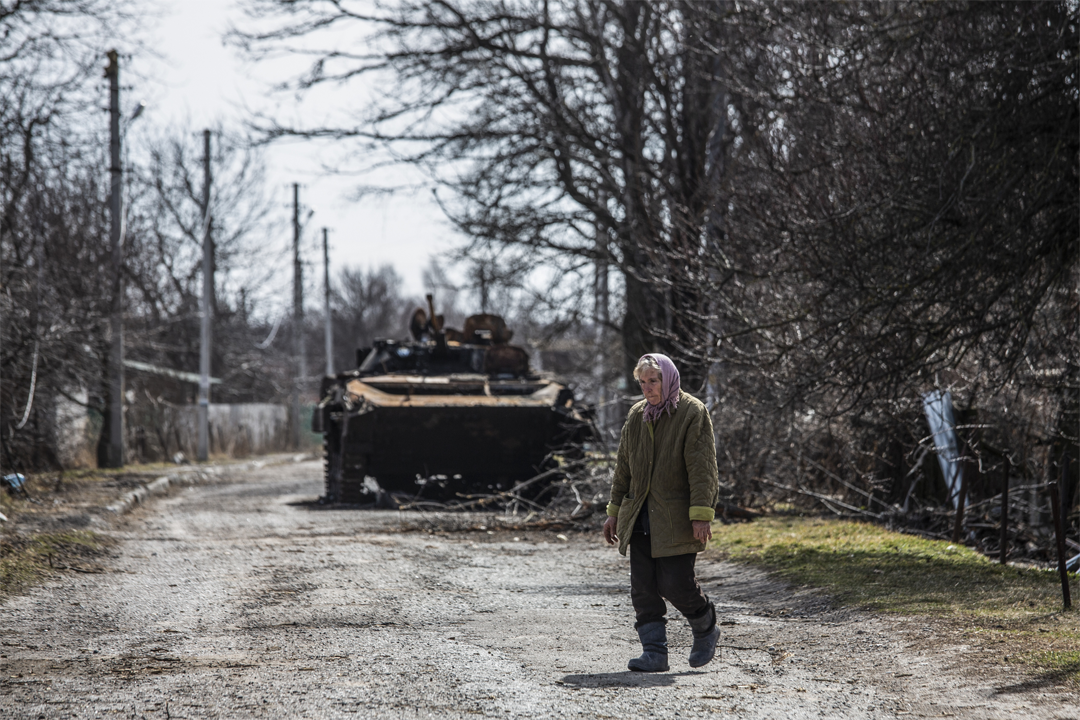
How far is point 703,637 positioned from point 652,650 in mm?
282

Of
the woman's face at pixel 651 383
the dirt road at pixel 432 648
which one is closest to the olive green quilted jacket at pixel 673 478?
the woman's face at pixel 651 383

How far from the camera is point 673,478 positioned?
5.55 metres

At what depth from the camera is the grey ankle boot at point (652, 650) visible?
5375 mm

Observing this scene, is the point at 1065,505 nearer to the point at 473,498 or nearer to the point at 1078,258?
the point at 1078,258

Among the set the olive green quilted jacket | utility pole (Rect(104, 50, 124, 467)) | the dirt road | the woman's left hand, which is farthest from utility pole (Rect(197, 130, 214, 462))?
the woman's left hand

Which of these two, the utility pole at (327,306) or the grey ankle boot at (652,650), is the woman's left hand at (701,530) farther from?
the utility pole at (327,306)

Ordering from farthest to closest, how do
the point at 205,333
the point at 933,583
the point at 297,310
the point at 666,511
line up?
the point at 297,310, the point at 205,333, the point at 933,583, the point at 666,511

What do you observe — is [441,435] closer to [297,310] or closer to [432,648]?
[432,648]

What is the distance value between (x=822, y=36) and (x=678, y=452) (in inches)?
215

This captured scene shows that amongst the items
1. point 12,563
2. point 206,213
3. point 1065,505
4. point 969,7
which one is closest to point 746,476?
point 1065,505

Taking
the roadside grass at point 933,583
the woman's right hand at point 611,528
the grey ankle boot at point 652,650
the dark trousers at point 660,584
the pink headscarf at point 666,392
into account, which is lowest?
the roadside grass at point 933,583

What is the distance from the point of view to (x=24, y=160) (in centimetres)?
1698

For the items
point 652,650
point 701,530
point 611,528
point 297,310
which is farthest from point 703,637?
point 297,310

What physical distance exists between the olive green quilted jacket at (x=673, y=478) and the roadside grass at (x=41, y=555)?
4489 mm
